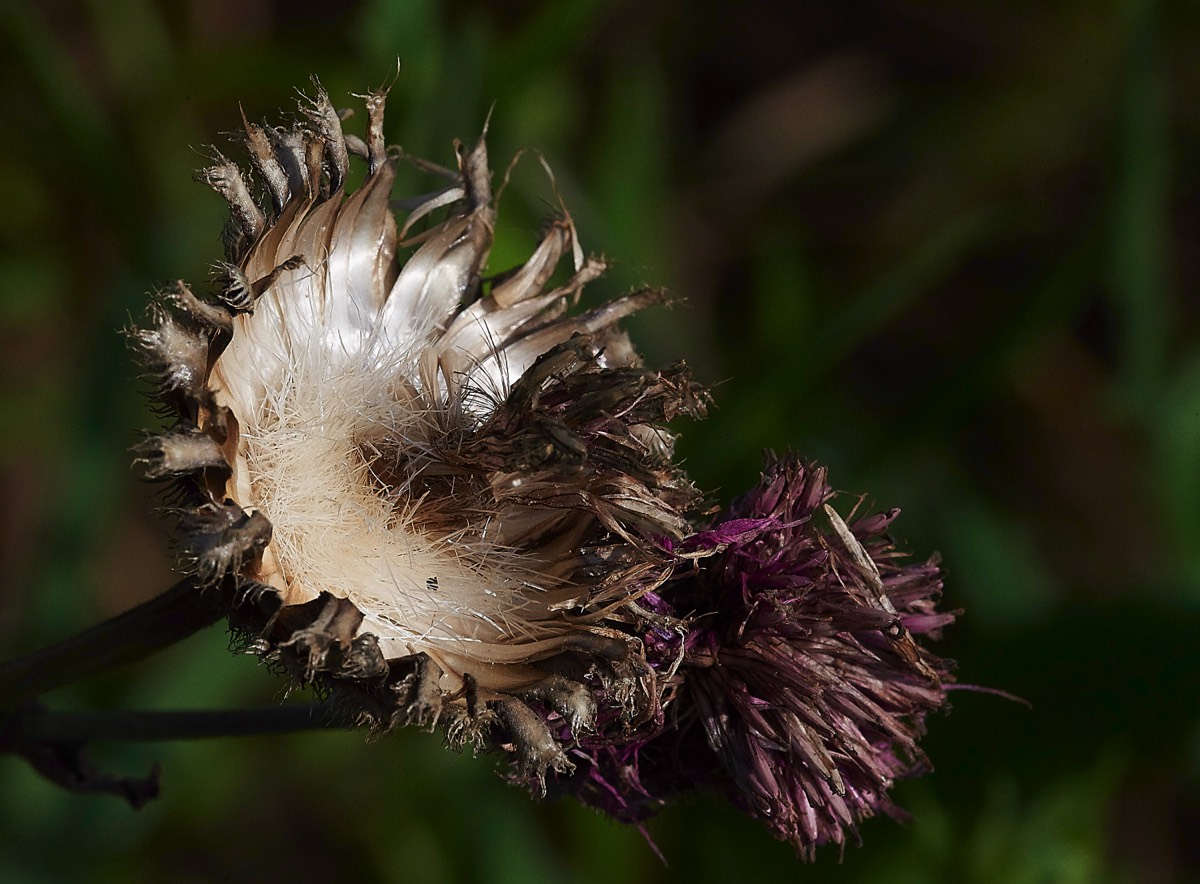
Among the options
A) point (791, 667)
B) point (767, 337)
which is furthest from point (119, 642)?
point (767, 337)

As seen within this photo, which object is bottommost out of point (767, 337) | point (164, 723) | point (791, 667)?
point (767, 337)

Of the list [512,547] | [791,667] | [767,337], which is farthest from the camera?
[767,337]

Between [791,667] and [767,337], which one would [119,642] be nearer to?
[791,667]

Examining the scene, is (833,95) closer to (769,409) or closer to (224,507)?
(769,409)

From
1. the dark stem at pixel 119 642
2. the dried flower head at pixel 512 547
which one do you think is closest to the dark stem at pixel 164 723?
the dark stem at pixel 119 642

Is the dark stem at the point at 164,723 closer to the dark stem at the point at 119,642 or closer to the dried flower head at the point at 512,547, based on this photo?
the dark stem at the point at 119,642

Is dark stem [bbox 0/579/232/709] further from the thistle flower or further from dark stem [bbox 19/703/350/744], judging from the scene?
the thistle flower
